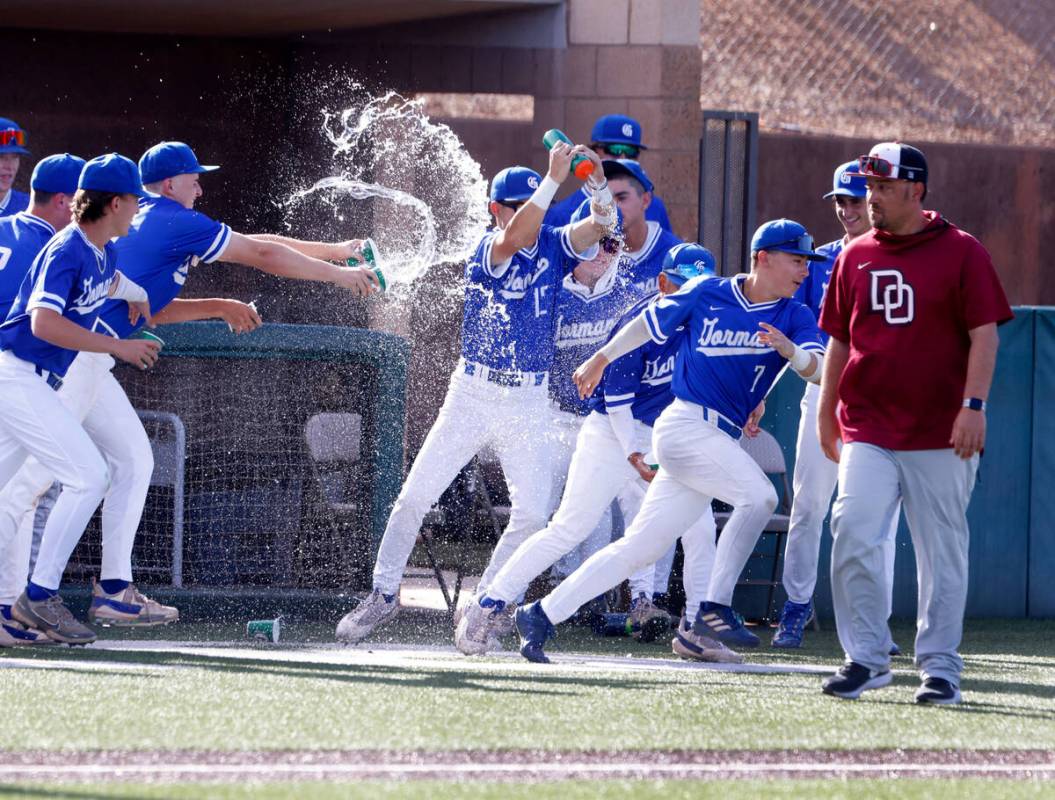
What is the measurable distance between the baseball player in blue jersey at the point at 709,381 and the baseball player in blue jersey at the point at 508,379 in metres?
0.49

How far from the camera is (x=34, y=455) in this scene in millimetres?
6816

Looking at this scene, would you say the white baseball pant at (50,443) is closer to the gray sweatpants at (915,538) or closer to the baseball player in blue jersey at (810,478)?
the gray sweatpants at (915,538)

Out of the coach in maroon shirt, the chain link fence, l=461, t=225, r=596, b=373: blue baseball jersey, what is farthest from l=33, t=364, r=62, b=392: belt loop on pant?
the chain link fence

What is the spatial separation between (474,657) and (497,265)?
63.9 inches

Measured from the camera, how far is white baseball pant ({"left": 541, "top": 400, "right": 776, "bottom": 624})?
6.67 metres

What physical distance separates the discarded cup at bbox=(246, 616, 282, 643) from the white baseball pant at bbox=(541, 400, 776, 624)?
144 cm

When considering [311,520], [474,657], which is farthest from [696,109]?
[474,657]

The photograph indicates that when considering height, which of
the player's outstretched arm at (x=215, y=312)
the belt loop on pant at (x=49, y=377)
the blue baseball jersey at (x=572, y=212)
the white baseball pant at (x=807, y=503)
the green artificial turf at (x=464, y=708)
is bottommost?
the green artificial turf at (x=464, y=708)

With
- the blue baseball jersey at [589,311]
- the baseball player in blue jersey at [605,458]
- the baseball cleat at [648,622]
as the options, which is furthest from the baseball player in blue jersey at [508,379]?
the baseball cleat at [648,622]

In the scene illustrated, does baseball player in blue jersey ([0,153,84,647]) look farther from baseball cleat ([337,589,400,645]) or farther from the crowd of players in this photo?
baseball cleat ([337,589,400,645])

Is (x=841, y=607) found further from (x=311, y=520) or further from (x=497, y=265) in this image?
(x=311, y=520)

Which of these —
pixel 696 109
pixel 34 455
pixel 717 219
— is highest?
pixel 696 109

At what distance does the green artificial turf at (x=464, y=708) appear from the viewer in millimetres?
4828

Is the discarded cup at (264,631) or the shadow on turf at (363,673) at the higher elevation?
the shadow on turf at (363,673)
